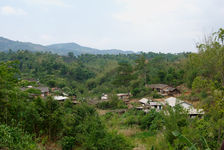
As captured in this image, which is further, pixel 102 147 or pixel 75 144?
pixel 75 144

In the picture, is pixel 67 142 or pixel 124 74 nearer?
pixel 67 142

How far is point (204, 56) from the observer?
5586 millimetres

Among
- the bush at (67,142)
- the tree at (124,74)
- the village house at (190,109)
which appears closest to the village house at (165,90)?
the tree at (124,74)

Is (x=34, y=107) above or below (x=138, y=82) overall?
above

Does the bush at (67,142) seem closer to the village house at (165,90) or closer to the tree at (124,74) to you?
the village house at (165,90)

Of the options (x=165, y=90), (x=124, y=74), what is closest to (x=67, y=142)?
(x=165, y=90)

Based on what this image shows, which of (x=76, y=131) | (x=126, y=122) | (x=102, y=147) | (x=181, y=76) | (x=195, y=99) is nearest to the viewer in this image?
(x=102, y=147)

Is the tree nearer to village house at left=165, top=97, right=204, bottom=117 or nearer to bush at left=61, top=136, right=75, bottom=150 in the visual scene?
village house at left=165, top=97, right=204, bottom=117

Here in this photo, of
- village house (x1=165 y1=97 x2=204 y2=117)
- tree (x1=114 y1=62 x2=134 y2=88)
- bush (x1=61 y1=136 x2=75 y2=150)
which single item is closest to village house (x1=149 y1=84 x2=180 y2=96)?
tree (x1=114 y1=62 x2=134 y2=88)

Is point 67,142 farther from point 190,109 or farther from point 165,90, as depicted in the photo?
point 165,90

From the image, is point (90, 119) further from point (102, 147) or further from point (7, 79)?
point (7, 79)

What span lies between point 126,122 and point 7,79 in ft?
29.0

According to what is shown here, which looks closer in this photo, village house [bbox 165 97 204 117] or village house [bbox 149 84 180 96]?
village house [bbox 165 97 204 117]

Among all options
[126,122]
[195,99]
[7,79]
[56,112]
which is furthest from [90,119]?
[195,99]
